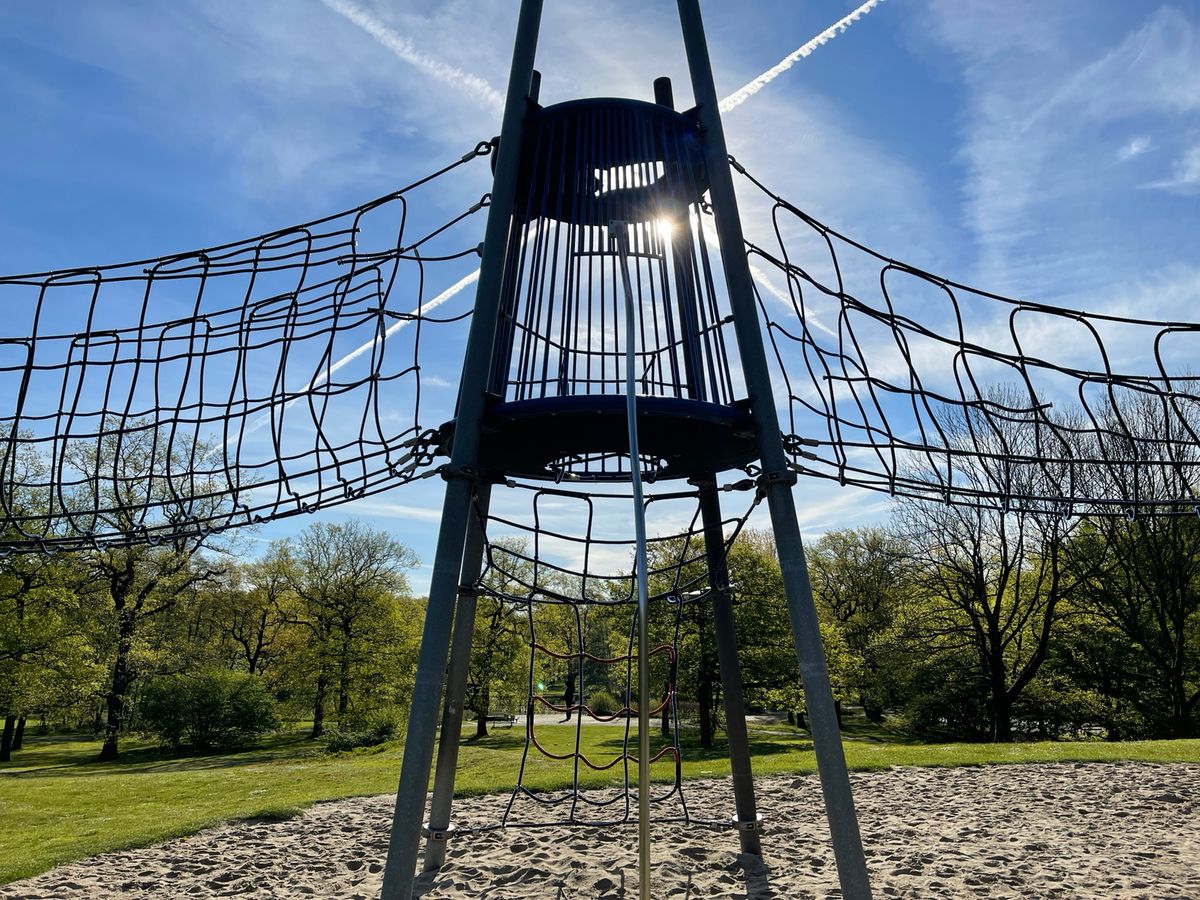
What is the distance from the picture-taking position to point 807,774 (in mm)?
10078

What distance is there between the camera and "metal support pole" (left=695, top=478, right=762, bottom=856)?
5383 mm

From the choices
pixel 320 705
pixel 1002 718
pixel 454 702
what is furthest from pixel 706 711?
pixel 454 702

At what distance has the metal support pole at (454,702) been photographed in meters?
5.50

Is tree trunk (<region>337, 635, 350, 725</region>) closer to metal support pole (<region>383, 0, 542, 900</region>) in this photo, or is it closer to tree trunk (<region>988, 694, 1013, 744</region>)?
tree trunk (<region>988, 694, 1013, 744</region>)

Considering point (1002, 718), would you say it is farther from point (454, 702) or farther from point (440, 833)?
point (454, 702)

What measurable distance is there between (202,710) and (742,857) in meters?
28.2

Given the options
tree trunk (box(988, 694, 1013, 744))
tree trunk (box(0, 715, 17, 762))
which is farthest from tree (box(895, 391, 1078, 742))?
tree trunk (box(0, 715, 17, 762))

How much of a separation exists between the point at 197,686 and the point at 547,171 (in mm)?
30025

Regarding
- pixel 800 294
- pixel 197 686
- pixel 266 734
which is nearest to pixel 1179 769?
pixel 800 294

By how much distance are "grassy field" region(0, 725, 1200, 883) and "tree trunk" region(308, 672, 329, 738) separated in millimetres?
2341

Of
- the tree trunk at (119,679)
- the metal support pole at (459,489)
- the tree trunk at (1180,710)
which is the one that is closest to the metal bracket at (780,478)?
the metal support pole at (459,489)

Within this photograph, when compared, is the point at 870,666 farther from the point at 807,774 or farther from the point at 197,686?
the point at 197,686

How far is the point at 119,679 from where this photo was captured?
27.1m

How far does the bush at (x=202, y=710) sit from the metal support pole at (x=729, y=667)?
27.9 metres
